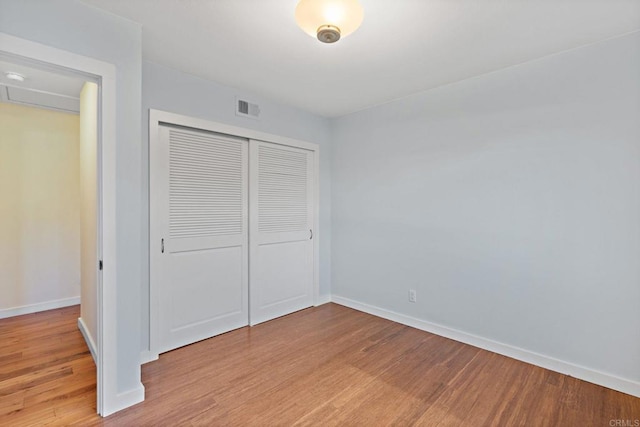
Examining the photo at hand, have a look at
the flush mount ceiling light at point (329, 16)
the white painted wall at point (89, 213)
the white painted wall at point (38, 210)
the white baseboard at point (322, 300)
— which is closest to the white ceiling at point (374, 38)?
the flush mount ceiling light at point (329, 16)

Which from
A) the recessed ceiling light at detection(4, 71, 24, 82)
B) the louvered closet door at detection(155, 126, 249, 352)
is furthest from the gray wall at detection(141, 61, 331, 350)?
the recessed ceiling light at detection(4, 71, 24, 82)

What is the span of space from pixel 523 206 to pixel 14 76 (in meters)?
4.50

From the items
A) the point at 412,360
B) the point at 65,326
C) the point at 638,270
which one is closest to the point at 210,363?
the point at 412,360

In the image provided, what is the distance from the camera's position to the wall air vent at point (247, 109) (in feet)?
10.1

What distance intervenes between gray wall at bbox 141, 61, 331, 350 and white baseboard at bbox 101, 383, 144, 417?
0.59 metres

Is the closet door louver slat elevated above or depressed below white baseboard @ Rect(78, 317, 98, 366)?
above

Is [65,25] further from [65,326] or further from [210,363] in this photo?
[65,326]

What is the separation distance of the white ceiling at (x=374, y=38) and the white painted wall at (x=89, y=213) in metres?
0.75

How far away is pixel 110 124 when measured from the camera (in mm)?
1828

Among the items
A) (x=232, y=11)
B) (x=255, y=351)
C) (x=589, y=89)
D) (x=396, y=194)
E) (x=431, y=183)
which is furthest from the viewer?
(x=396, y=194)

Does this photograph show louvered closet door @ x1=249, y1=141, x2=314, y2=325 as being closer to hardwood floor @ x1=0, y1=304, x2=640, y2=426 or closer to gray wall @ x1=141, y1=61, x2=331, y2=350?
gray wall @ x1=141, y1=61, x2=331, y2=350

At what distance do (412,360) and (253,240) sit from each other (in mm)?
1967

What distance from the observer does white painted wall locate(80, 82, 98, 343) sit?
2.41m

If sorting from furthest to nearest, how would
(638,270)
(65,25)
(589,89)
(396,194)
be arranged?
(396,194) < (589,89) < (638,270) < (65,25)
